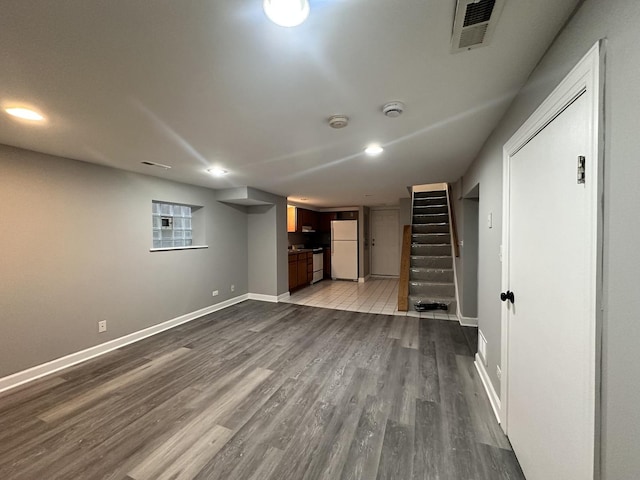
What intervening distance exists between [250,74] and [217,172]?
2284mm

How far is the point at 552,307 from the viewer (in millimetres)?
1152

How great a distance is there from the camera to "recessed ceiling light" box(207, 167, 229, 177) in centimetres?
321

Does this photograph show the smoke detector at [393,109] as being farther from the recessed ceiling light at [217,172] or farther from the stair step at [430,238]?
the stair step at [430,238]

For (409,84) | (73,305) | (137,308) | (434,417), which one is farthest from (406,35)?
(137,308)

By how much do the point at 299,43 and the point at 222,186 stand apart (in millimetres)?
3621

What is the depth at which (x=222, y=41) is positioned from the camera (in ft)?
3.53

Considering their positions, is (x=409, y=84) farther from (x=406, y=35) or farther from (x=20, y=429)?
(x=20, y=429)

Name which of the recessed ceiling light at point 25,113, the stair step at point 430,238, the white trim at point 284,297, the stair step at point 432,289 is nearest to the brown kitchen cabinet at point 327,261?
the white trim at point 284,297

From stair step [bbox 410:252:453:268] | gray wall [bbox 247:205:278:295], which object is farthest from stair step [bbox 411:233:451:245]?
gray wall [bbox 247:205:278:295]

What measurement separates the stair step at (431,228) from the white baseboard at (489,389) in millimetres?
3583

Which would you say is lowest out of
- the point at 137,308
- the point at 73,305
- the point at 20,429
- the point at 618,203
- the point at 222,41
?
the point at 20,429

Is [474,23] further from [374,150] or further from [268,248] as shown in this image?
[268,248]

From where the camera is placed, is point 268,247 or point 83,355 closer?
point 83,355

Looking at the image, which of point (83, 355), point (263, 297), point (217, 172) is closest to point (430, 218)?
point (263, 297)
